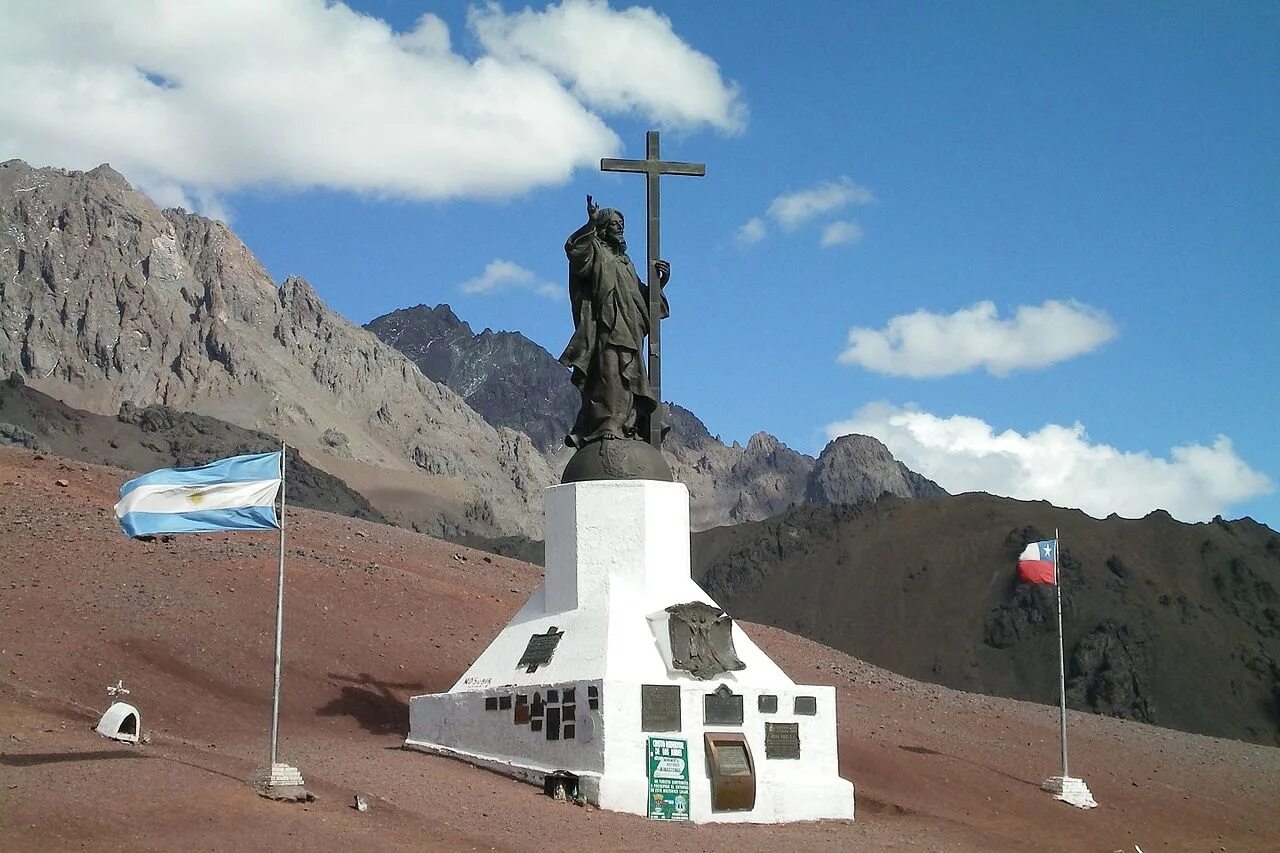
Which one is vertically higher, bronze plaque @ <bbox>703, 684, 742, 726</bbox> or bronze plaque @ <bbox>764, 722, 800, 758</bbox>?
bronze plaque @ <bbox>703, 684, 742, 726</bbox>

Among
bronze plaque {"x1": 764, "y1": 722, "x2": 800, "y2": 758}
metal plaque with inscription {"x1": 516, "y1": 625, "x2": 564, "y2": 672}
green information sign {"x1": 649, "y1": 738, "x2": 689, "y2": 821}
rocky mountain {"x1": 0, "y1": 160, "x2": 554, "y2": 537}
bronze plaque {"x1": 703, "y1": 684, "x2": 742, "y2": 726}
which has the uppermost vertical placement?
rocky mountain {"x1": 0, "y1": 160, "x2": 554, "y2": 537}

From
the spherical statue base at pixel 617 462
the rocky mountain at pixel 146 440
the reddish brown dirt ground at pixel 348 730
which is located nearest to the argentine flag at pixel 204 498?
the reddish brown dirt ground at pixel 348 730

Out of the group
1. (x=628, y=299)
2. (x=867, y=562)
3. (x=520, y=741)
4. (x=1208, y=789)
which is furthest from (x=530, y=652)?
(x=867, y=562)

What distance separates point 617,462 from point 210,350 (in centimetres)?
13259

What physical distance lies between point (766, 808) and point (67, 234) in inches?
5522

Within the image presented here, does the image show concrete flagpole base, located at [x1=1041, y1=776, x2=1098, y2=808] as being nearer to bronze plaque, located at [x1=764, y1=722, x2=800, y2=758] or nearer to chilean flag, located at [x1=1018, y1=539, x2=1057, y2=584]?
chilean flag, located at [x1=1018, y1=539, x2=1057, y2=584]

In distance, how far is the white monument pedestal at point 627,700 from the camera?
53.8 feet

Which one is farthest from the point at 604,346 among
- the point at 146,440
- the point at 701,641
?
the point at 146,440

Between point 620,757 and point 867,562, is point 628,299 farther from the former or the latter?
point 867,562

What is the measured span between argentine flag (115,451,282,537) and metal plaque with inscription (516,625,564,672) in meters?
4.19

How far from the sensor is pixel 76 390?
13462cm

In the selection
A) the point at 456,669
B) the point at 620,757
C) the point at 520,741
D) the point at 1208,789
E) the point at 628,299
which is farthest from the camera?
the point at 1208,789

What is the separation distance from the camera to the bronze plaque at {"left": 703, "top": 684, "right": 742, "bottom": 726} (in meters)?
16.9

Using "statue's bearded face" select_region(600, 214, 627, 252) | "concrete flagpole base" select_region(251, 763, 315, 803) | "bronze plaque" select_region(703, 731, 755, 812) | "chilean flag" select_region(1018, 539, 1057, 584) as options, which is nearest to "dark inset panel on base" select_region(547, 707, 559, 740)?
"bronze plaque" select_region(703, 731, 755, 812)
